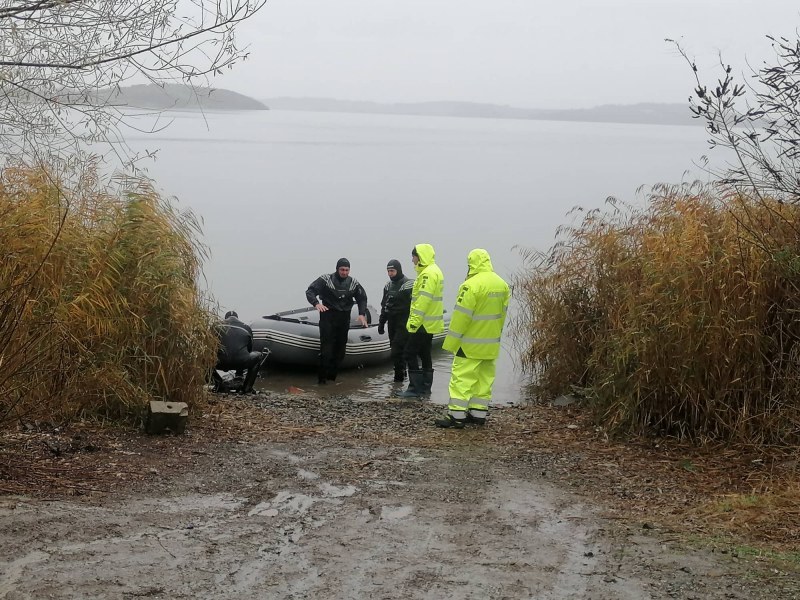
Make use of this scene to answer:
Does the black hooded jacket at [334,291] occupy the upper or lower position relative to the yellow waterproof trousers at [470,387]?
upper

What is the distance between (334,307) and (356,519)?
821 centimetres

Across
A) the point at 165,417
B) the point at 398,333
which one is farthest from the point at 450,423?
the point at 398,333

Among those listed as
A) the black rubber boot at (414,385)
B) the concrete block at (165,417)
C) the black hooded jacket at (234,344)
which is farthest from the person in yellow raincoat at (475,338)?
the black hooded jacket at (234,344)

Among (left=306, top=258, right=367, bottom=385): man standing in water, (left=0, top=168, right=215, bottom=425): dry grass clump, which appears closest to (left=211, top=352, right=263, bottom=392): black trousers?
(left=306, top=258, right=367, bottom=385): man standing in water

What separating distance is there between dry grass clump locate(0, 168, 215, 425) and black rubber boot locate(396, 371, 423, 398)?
377 cm

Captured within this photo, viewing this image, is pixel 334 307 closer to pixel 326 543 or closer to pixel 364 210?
pixel 326 543

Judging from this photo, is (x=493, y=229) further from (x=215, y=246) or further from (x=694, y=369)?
(x=694, y=369)

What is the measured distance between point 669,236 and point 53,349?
5.57m

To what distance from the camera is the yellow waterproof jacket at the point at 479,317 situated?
9.66m

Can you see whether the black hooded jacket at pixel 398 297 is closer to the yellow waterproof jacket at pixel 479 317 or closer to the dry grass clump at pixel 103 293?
the yellow waterproof jacket at pixel 479 317

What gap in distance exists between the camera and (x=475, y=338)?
32.0ft

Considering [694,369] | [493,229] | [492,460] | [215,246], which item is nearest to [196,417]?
[492,460]

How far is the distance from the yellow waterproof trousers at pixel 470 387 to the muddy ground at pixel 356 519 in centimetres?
66

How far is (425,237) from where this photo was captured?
41.6m
